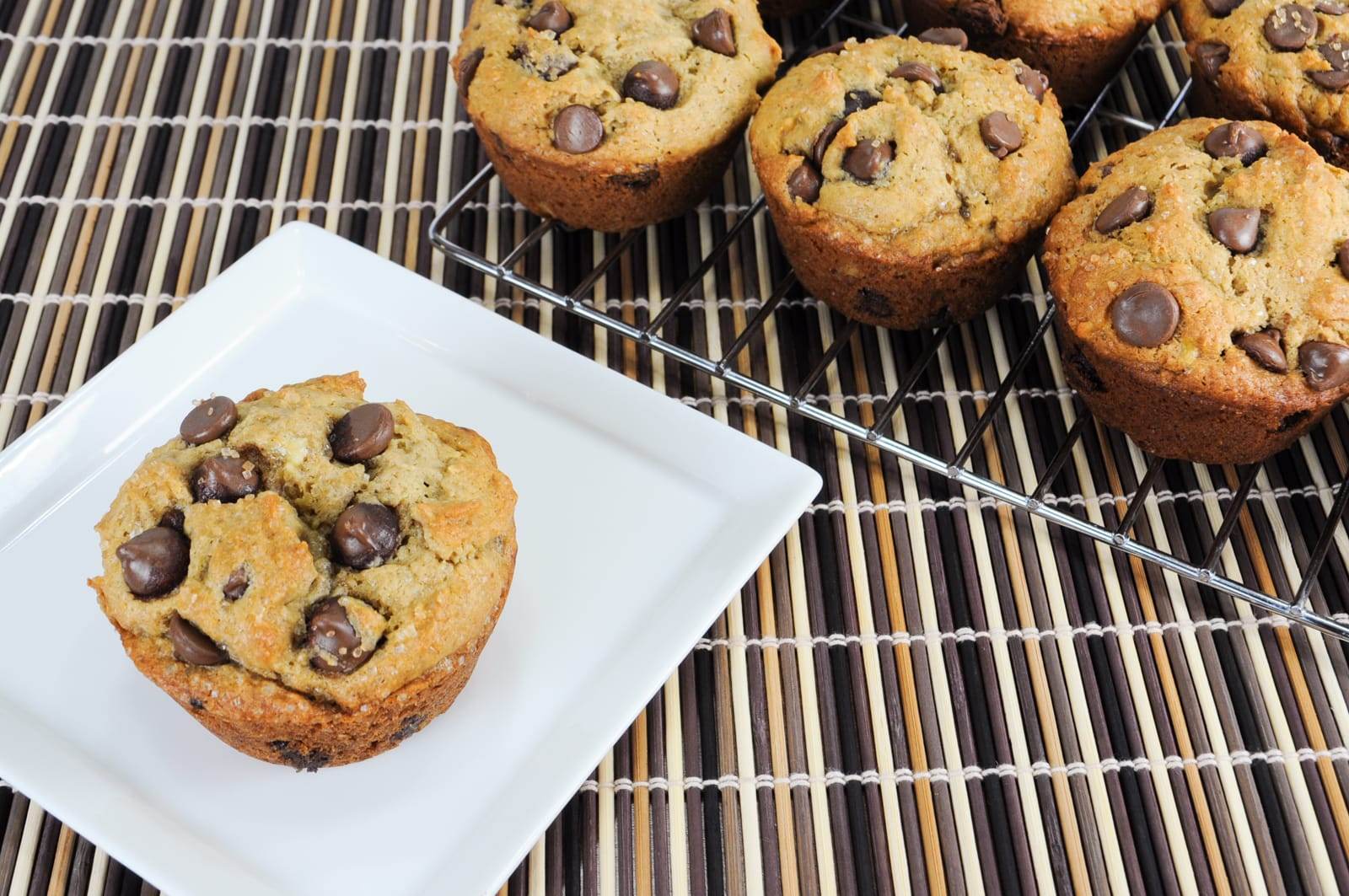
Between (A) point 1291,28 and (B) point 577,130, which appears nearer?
(B) point 577,130

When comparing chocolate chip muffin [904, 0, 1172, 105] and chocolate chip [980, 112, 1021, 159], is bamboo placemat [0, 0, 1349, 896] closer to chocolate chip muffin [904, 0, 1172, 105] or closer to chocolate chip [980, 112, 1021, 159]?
chocolate chip muffin [904, 0, 1172, 105]

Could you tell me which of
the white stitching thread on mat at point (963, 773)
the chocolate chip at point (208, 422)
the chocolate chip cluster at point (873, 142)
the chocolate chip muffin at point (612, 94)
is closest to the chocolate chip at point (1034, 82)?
the chocolate chip cluster at point (873, 142)

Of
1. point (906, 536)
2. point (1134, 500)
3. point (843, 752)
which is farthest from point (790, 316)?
point (843, 752)

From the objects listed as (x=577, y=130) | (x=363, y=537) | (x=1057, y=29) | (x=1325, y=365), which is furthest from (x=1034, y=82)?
(x=363, y=537)

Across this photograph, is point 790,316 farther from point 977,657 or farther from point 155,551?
point 155,551

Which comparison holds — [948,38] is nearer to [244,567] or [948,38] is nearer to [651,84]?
[651,84]

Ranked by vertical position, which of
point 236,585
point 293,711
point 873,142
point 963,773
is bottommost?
point 963,773

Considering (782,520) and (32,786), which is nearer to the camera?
(32,786)
